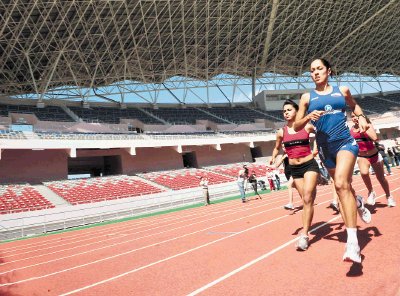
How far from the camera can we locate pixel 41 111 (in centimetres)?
3288

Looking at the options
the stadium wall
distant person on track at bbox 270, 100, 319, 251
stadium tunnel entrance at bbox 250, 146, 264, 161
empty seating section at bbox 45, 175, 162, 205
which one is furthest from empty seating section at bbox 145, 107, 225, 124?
distant person on track at bbox 270, 100, 319, 251

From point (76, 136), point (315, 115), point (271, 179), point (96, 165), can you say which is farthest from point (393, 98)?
point (315, 115)

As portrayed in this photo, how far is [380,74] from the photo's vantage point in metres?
51.9

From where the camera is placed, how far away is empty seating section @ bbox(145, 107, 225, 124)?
134 ft

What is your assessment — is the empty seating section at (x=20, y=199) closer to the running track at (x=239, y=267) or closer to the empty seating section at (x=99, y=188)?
Answer: the empty seating section at (x=99, y=188)

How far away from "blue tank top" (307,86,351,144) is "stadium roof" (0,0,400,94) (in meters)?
24.3

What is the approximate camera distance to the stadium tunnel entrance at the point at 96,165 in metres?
32.2

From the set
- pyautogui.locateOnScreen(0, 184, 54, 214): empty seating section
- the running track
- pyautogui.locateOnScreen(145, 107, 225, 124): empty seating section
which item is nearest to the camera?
the running track

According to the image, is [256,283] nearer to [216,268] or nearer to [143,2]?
[216,268]

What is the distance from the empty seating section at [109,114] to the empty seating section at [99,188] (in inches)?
404

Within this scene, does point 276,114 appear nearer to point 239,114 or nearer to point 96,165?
point 239,114

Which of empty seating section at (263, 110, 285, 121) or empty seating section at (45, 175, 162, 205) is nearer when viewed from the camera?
empty seating section at (45, 175, 162, 205)

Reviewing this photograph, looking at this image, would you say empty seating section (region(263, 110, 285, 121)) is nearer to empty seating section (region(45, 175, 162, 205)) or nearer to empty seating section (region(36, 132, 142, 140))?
empty seating section (region(36, 132, 142, 140))

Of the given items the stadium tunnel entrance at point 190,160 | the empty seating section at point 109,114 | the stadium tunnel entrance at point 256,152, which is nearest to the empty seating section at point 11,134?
the empty seating section at point 109,114
